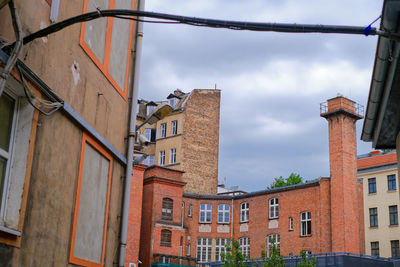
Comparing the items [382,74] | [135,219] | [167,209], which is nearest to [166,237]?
[167,209]

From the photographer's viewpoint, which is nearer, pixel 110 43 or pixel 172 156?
pixel 110 43

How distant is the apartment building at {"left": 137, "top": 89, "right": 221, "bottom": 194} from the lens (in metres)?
56.7

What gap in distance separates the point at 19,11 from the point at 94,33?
279cm

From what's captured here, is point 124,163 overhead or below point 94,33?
below

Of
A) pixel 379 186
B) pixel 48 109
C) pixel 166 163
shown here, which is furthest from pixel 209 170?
pixel 48 109

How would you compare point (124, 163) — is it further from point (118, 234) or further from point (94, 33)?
point (94, 33)

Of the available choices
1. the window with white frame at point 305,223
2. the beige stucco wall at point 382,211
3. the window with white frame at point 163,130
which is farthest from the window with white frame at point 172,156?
the beige stucco wall at point 382,211

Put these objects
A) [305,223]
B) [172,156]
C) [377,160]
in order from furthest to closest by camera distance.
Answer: [172,156] < [377,160] < [305,223]

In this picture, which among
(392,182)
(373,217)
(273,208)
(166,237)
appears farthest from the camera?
(373,217)

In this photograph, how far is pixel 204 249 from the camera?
47.8m

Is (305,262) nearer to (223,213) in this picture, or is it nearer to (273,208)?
(273,208)

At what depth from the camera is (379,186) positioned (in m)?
52.4

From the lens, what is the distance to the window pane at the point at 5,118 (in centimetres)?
670

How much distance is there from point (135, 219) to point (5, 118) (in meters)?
32.7
